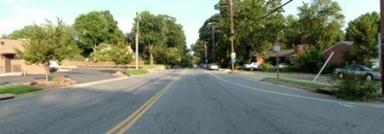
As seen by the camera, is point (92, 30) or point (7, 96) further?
point (92, 30)

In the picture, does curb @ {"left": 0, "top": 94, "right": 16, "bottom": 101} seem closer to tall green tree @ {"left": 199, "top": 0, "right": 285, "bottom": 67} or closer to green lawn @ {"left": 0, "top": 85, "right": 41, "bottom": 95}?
green lawn @ {"left": 0, "top": 85, "right": 41, "bottom": 95}

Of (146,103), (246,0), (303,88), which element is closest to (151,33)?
(246,0)

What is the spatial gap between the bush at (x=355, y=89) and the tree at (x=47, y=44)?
18555 mm

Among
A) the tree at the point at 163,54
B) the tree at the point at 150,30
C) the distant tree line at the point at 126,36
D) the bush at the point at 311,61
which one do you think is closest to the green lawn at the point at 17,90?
the bush at the point at 311,61

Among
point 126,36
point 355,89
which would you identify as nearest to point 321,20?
point 126,36

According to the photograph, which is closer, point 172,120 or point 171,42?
point 172,120

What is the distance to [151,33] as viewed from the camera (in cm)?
13175

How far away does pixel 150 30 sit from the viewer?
435ft

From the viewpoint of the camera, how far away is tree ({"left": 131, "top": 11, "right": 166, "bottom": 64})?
427 ft

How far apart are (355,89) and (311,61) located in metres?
40.8

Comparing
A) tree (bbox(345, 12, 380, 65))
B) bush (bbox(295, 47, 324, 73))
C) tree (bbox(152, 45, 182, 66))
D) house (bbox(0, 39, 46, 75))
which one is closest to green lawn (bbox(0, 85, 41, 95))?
house (bbox(0, 39, 46, 75))

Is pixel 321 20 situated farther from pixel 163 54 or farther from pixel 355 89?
pixel 355 89

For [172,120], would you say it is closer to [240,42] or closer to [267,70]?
[267,70]

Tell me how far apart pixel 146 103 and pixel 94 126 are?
22.1 feet
